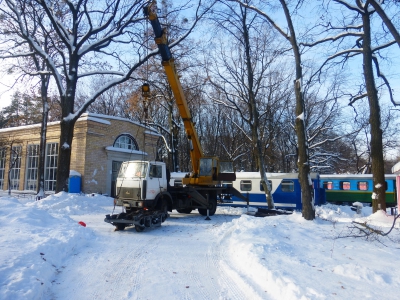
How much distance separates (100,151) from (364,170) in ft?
112

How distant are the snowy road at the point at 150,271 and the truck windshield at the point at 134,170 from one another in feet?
10.9

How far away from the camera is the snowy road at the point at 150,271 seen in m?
5.23

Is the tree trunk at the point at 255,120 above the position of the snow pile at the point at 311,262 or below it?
above

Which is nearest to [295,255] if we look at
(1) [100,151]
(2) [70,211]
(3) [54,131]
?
(2) [70,211]

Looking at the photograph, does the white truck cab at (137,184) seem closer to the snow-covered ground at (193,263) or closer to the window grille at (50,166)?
the snow-covered ground at (193,263)

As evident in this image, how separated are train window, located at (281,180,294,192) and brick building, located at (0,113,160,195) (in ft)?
31.3

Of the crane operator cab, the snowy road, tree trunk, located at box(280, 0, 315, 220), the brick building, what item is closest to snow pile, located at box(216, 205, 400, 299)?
the snowy road

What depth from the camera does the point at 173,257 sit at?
765 centimetres

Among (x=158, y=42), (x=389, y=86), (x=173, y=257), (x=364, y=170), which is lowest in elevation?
(x=173, y=257)

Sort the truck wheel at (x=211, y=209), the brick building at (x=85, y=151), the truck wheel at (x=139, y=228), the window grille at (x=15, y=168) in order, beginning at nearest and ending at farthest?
the truck wheel at (x=139, y=228) < the truck wheel at (x=211, y=209) < the brick building at (x=85, y=151) < the window grille at (x=15, y=168)

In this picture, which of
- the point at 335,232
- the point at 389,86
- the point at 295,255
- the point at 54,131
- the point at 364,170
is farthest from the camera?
the point at 364,170

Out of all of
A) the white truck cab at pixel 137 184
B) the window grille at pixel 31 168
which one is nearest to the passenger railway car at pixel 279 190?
the white truck cab at pixel 137 184

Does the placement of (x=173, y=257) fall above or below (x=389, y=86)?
below

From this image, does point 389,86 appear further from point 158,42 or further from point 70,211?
point 70,211
